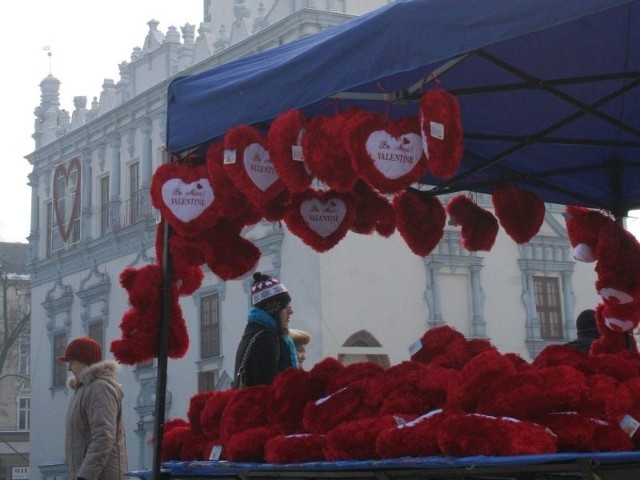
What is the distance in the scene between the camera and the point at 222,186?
516 centimetres

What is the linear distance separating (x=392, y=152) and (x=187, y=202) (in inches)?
45.1

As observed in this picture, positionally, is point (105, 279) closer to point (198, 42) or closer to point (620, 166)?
point (198, 42)

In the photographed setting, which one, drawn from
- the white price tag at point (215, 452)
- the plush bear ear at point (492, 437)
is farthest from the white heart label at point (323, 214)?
the plush bear ear at point (492, 437)

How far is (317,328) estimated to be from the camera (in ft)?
74.8

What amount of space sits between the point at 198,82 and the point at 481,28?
176 centimetres

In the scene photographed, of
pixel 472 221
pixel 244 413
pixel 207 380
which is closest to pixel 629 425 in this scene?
pixel 244 413

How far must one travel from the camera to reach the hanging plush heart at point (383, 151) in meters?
4.50

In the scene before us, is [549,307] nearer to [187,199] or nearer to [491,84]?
[491,84]

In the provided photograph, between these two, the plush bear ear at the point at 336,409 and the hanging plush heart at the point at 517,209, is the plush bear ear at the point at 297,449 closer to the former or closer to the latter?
the plush bear ear at the point at 336,409

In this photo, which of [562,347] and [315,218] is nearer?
[562,347]

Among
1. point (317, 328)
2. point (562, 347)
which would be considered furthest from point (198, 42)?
point (562, 347)

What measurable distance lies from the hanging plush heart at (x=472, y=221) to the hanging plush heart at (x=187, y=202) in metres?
2.08

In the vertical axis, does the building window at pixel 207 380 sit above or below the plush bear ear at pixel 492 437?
above

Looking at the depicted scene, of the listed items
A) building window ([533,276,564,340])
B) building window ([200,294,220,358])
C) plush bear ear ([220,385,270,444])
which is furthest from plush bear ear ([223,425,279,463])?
building window ([533,276,564,340])
